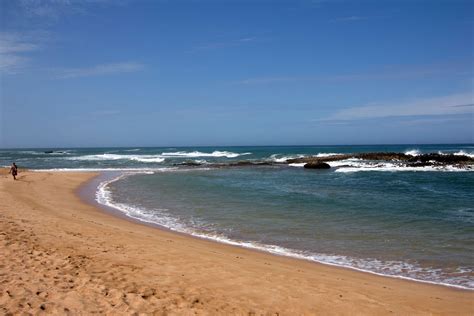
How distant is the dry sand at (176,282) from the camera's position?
17.9 ft

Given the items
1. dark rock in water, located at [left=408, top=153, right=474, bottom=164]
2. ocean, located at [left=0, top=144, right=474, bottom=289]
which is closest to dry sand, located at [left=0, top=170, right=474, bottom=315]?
ocean, located at [left=0, top=144, right=474, bottom=289]

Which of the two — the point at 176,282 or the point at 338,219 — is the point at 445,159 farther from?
the point at 176,282

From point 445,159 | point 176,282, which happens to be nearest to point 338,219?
point 176,282

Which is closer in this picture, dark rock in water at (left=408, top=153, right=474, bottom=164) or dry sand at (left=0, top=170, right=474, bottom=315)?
dry sand at (left=0, top=170, right=474, bottom=315)

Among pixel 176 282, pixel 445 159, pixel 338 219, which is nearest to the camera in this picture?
pixel 176 282

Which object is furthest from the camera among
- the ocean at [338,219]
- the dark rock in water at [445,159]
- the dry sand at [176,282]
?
the dark rock in water at [445,159]

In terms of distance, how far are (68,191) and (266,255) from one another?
15635 millimetres

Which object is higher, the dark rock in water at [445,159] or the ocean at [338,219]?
the dark rock in water at [445,159]

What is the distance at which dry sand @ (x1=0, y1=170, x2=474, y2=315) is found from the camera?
215 inches

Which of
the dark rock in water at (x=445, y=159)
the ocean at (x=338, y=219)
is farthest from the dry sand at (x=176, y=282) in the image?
the dark rock in water at (x=445, y=159)

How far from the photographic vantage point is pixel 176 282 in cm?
646

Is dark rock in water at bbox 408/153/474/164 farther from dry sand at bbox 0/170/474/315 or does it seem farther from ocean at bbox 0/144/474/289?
dry sand at bbox 0/170/474/315

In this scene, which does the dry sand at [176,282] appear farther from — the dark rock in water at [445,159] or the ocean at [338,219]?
the dark rock in water at [445,159]

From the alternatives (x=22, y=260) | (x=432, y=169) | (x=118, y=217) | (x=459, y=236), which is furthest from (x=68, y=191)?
(x=432, y=169)
